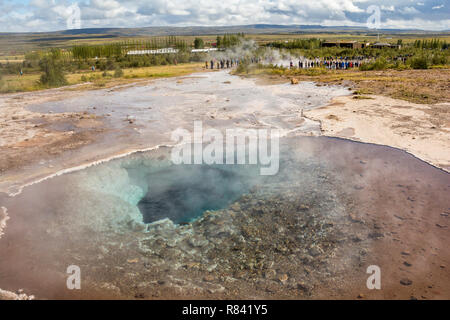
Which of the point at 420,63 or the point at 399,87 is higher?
the point at 420,63

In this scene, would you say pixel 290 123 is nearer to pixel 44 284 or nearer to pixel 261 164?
pixel 261 164

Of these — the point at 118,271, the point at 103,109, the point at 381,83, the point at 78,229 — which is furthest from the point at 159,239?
the point at 381,83

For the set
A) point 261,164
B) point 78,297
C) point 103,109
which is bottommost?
point 78,297

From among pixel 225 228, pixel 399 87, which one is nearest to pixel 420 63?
pixel 399 87

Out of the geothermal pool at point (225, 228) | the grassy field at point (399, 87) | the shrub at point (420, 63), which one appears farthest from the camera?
→ the shrub at point (420, 63)

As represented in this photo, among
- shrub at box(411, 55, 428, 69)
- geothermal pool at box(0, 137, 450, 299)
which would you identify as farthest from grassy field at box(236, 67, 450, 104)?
geothermal pool at box(0, 137, 450, 299)

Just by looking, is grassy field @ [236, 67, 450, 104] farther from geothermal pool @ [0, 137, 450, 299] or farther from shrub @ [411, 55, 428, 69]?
geothermal pool @ [0, 137, 450, 299]

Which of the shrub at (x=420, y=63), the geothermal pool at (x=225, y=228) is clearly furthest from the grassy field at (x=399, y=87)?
the geothermal pool at (x=225, y=228)

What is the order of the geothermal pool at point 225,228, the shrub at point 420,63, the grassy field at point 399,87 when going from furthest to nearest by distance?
1. the shrub at point 420,63
2. the grassy field at point 399,87
3. the geothermal pool at point 225,228

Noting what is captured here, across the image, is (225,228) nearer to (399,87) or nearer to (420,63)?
(399,87)

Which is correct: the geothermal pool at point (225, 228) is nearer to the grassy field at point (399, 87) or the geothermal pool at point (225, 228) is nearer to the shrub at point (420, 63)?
the grassy field at point (399, 87)

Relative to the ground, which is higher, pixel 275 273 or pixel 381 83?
pixel 381 83
